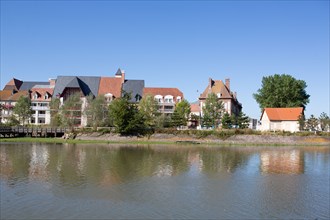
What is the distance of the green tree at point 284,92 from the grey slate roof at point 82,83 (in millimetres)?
40138

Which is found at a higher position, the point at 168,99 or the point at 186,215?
the point at 168,99

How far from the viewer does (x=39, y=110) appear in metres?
78.6

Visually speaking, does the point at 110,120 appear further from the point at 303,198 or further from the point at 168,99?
the point at 303,198

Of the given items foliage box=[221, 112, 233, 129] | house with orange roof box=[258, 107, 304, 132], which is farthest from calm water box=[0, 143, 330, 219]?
house with orange roof box=[258, 107, 304, 132]

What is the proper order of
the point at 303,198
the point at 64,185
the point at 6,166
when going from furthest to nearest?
the point at 6,166
the point at 64,185
the point at 303,198

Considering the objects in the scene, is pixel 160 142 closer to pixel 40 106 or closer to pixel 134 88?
pixel 134 88

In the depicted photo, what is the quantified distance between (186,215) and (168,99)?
204ft

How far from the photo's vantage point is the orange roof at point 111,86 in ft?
258

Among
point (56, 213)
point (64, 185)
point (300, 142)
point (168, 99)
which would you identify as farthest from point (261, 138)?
point (56, 213)

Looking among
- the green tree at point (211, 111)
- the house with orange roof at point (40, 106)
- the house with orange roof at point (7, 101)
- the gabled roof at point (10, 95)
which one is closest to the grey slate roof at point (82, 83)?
the house with orange roof at point (40, 106)

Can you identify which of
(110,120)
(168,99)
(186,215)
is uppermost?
(168,99)

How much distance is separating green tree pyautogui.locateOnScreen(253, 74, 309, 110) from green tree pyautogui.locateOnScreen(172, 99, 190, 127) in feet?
78.8

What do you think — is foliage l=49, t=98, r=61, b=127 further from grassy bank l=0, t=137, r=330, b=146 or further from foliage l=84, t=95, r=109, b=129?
grassy bank l=0, t=137, r=330, b=146

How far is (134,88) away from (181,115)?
58.5ft
